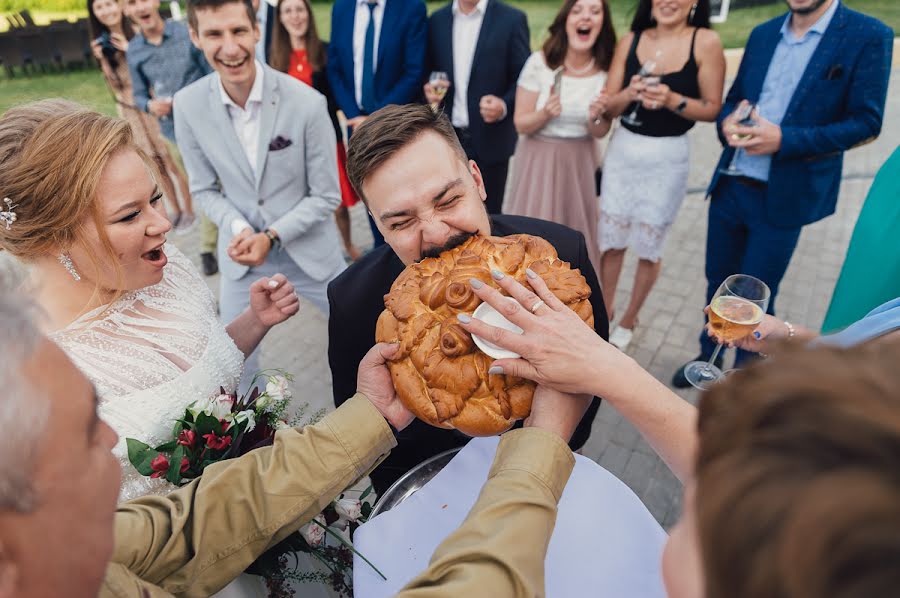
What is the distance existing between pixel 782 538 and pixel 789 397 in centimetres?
18

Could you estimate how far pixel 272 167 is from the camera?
13.4 ft

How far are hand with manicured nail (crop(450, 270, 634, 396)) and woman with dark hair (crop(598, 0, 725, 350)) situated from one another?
11.3 ft

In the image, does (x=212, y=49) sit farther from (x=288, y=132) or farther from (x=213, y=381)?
(x=213, y=381)

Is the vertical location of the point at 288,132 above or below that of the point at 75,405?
below

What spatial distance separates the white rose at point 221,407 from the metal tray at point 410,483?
28.5 inches

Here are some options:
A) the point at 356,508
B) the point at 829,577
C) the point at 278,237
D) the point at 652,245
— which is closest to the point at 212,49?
the point at 278,237

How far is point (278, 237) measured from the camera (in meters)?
4.09

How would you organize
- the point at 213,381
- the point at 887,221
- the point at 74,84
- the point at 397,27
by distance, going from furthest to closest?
the point at 74,84 < the point at 397,27 < the point at 887,221 < the point at 213,381

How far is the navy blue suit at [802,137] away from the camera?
11.7 ft

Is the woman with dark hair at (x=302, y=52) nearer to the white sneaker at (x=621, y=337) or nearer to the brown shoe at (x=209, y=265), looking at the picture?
the brown shoe at (x=209, y=265)

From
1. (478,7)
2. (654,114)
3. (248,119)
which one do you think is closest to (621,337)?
(654,114)

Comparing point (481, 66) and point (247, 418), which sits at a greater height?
point (481, 66)

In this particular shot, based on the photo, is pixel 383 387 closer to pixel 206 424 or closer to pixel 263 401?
pixel 263 401

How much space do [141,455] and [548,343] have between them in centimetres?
153
